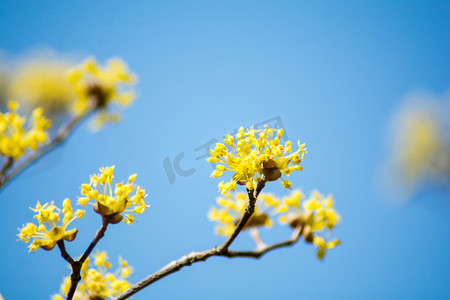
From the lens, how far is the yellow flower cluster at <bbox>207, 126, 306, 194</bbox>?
232cm

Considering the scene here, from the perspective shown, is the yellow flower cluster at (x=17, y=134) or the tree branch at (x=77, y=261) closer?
the tree branch at (x=77, y=261)

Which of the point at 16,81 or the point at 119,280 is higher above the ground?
the point at 16,81

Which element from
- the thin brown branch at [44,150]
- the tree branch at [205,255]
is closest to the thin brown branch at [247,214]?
the tree branch at [205,255]

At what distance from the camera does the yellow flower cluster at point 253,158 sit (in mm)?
2318

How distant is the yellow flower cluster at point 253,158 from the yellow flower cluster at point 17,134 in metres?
1.44

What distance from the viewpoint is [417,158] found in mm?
4566

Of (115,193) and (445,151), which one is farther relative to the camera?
(445,151)

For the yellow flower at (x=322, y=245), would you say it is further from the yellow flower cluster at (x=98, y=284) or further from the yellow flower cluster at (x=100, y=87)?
the yellow flower cluster at (x=100, y=87)

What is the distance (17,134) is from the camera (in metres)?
2.68

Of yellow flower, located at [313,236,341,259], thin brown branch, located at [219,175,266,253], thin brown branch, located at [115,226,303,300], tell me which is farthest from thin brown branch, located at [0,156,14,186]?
yellow flower, located at [313,236,341,259]

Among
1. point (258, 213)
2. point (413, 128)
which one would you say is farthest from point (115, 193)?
point (413, 128)

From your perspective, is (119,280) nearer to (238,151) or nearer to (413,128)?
(238,151)

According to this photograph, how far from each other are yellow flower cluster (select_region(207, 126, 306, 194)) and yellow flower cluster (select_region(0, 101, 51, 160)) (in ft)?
4.72

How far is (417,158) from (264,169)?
322 centimetres
